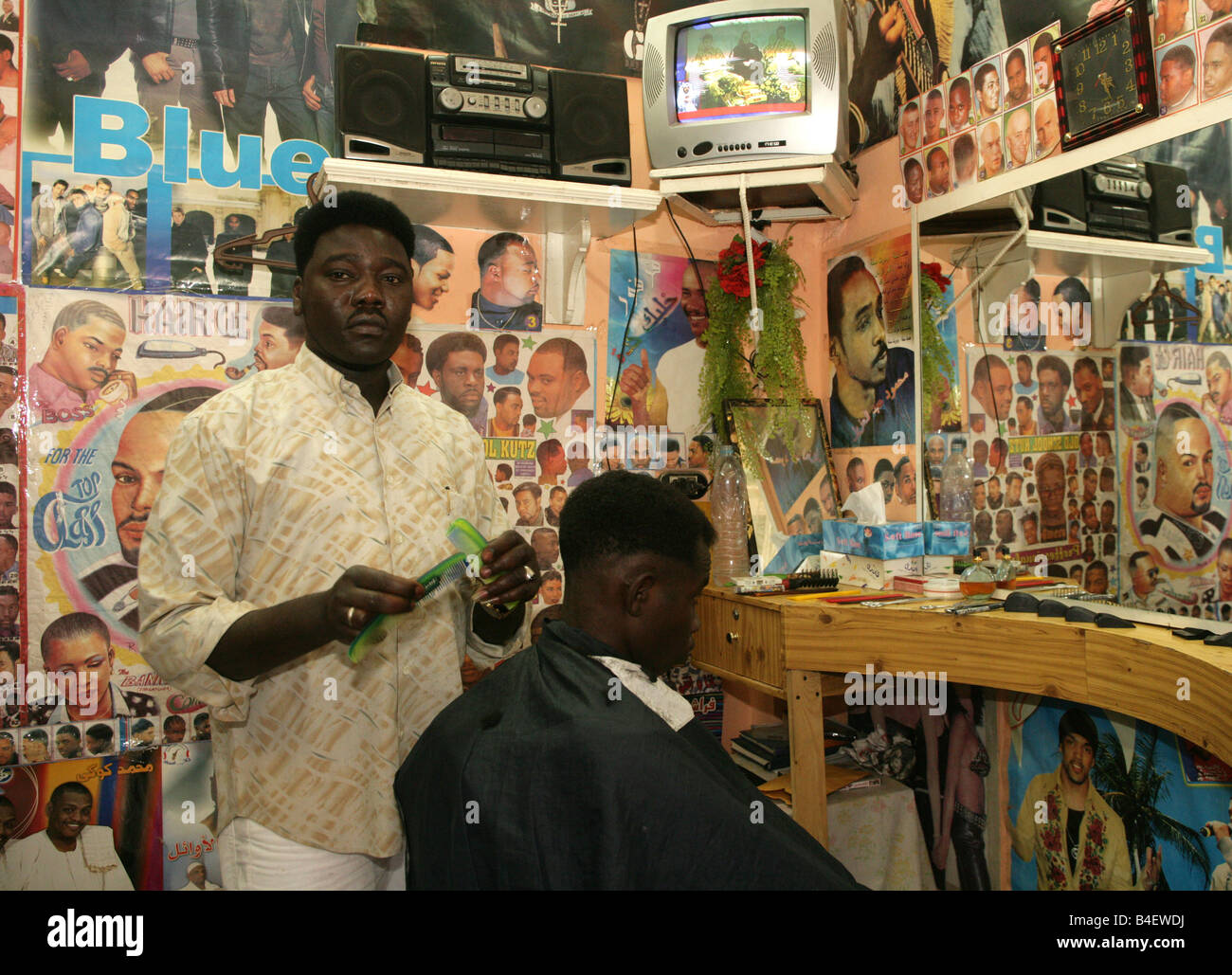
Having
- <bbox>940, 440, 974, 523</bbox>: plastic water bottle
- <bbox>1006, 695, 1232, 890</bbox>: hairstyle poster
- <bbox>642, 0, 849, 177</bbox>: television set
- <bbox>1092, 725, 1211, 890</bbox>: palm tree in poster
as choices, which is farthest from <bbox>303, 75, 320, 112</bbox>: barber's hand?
<bbox>1092, 725, 1211, 890</bbox>: palm tree in poster

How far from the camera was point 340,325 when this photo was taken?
1.42 metres

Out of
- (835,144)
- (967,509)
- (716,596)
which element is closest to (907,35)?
(835,144)

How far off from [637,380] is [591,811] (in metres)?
1.76

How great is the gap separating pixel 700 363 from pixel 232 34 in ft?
5.32

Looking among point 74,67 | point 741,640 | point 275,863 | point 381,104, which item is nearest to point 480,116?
point 381,104

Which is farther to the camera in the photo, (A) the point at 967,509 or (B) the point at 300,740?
(A) the point at 967,509

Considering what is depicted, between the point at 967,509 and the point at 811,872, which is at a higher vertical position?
the point at 967,509

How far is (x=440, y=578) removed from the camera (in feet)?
4.13

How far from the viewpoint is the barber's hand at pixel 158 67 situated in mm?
2119

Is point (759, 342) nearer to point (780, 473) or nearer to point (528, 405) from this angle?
point (780, 473)

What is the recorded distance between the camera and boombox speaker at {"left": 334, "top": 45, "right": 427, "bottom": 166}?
2027 mm

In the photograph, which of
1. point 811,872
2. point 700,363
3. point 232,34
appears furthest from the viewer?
point 700,363

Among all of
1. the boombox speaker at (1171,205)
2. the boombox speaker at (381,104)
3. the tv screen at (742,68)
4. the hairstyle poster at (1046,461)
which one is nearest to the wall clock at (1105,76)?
the boombox speaker at (1171,205)

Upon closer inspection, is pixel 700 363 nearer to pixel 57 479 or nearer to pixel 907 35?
pixel 907 35
